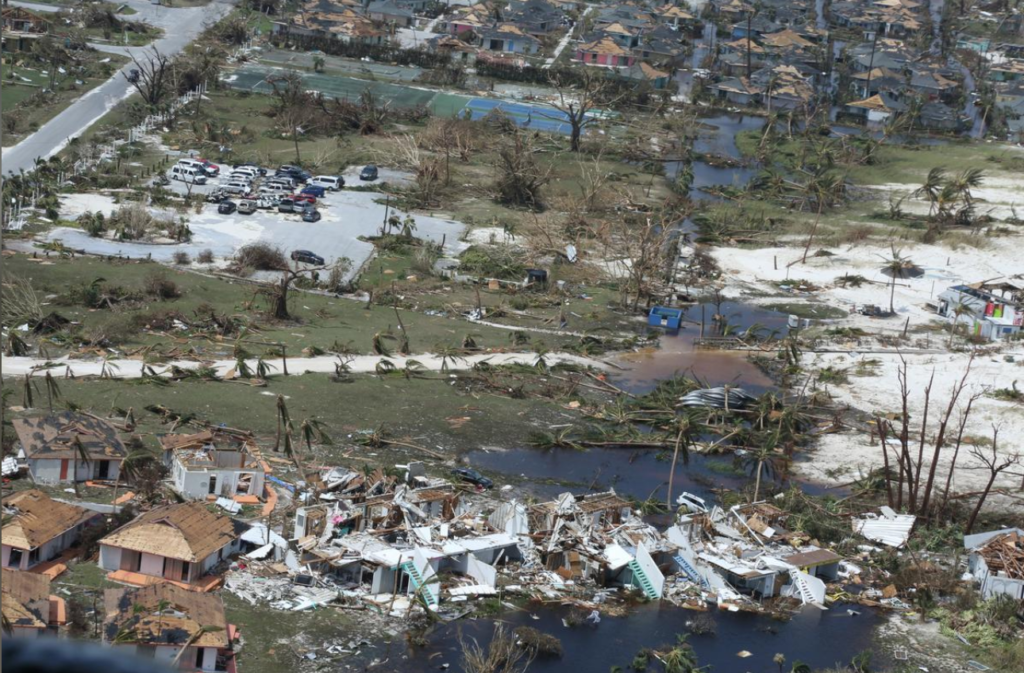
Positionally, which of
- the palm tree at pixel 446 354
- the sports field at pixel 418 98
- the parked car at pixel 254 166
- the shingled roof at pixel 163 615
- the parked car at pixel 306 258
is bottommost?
the palm tree at pixel 446 354

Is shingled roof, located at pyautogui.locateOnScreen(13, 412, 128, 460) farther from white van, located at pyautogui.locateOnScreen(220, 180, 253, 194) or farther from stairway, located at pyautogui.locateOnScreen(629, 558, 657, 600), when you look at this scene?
white van, located at pyautogui.locateOnScreen(220, 180, 253, 194)

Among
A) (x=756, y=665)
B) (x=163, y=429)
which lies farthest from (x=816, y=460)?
(x=163, y=429)

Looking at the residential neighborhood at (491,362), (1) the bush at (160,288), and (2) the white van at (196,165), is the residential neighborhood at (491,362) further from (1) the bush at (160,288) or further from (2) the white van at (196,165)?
(2) the white van at (196,165)

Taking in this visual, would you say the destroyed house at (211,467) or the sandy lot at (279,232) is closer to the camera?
the destroyed house at (211,467)

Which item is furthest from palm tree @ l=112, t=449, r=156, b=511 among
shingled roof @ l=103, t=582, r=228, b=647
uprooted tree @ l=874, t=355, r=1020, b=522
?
uprooted tree @ l=874, t=355, r=1020, b=522

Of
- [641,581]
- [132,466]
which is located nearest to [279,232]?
[132,466]

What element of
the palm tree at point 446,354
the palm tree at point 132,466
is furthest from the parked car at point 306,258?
the palm tree at point 132,466
